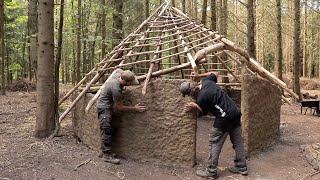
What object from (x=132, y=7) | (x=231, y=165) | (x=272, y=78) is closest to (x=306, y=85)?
(x=132, y=7)

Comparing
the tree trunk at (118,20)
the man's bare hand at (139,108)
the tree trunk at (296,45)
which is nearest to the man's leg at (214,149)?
the man's bare hand at (139,108)

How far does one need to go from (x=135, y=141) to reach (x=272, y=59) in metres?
31.1

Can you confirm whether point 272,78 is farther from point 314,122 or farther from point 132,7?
point 132,7

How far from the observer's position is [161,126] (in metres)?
5.52

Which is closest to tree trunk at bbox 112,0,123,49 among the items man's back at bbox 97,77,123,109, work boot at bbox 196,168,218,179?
man's back at bbox 97,77,123,109

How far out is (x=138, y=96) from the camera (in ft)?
18.4

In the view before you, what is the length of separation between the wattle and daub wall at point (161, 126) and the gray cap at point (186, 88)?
247 mm

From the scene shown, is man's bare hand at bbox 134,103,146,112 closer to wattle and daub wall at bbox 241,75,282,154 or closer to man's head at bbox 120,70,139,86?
man's head at bbox 120,70,139,86

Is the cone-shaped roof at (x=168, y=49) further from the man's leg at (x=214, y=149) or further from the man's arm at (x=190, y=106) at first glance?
the man's leg at (x=214, y=149)

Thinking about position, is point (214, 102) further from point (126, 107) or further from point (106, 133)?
point (106, 133)

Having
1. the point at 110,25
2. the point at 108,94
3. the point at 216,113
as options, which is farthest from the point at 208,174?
the point at 110,25

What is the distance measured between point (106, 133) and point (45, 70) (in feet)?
6.17

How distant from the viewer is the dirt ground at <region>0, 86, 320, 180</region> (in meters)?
4.92

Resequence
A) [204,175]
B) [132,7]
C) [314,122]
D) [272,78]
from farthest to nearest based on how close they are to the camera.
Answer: [132,7], [314,122], [272,78], [204,175]
